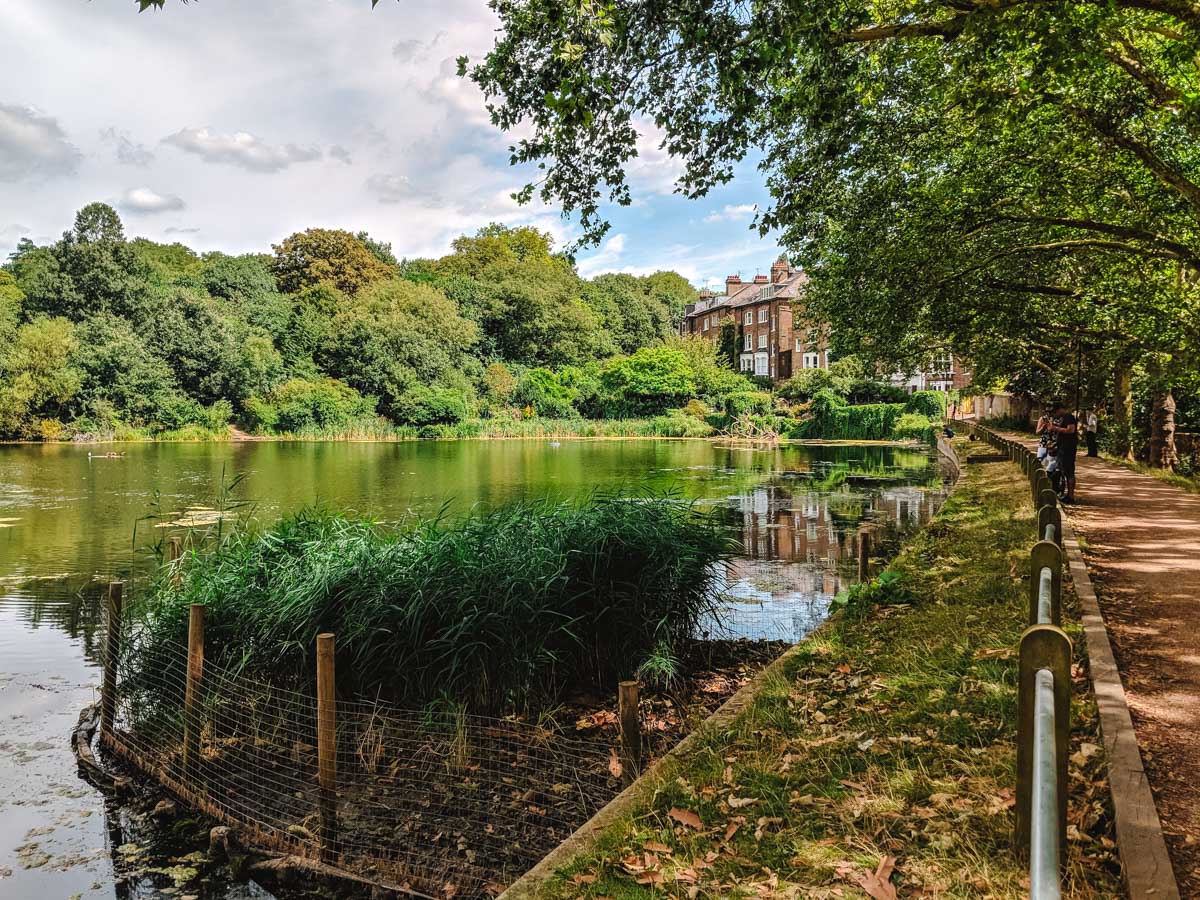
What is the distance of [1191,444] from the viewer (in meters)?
20.4

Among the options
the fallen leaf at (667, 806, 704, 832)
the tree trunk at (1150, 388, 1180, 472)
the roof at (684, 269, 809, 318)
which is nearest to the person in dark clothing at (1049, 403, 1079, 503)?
the tree trunk at (1150, 388, 1180, 472)

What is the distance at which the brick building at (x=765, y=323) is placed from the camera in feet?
216

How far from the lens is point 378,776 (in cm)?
578

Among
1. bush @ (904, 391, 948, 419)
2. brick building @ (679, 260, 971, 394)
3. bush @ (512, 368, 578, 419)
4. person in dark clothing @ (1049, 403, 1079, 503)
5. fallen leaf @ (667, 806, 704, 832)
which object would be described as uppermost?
brick building @ (679, 260, 971, 394)

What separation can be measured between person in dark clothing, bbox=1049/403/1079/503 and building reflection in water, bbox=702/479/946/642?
3.00 m

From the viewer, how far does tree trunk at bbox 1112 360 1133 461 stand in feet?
68.1

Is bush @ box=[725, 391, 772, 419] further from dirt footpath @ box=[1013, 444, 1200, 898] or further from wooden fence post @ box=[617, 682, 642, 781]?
wooden fence post @ box=[617, 682, 642, 781]

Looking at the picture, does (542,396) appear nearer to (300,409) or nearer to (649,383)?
(649,383)

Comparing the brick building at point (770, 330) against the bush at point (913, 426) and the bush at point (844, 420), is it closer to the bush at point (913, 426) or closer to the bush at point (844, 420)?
the bush at point (844, 420)

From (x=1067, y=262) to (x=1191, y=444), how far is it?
783cm

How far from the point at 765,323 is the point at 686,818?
6954cm

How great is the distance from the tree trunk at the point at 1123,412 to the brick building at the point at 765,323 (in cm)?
3846

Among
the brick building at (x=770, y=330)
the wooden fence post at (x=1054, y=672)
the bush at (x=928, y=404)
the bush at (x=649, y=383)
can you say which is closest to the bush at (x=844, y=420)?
the bush at (x=928, y=404)

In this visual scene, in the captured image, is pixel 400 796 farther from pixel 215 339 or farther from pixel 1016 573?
pixel 215 339
